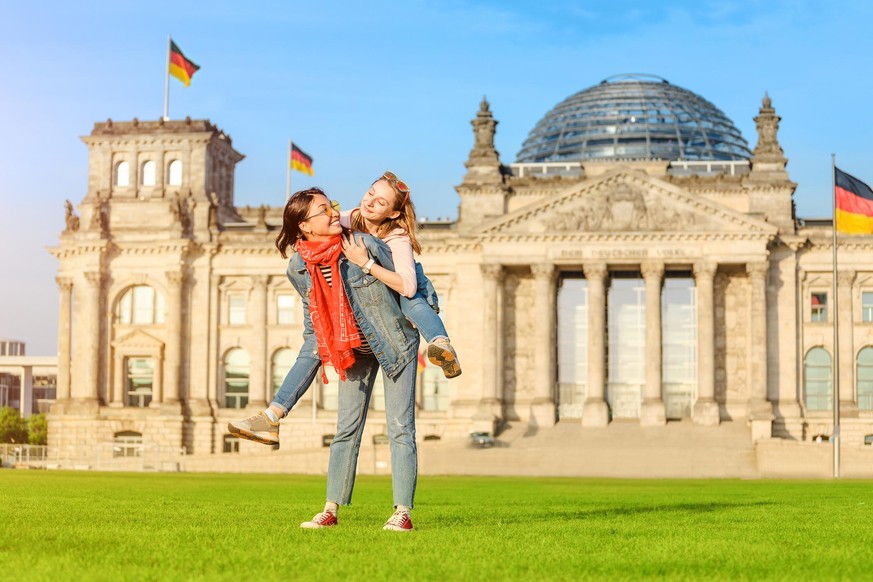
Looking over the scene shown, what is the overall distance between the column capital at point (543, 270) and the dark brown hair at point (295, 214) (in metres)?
64.3

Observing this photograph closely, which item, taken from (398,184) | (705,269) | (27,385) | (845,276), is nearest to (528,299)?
(705,269)

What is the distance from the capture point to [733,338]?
7850 cm

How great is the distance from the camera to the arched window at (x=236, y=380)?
273ft

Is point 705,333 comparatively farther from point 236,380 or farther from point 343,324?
point 343,324

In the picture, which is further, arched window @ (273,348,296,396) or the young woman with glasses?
arched window @ (273,348,296,396)

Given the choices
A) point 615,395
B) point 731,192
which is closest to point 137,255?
point 615,395

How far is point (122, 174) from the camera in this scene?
8588 cm

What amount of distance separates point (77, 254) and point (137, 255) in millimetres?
3816

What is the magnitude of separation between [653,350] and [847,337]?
38.4ft

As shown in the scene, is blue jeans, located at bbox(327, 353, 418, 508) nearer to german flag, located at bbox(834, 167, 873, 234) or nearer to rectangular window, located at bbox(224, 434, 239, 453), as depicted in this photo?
german flag, located at bbox(834, 167, 873, 234)

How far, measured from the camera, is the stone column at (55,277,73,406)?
84188 millimetres

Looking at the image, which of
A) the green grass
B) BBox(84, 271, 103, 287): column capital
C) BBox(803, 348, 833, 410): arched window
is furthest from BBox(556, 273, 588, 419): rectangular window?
the green grass

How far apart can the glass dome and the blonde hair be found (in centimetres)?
7537

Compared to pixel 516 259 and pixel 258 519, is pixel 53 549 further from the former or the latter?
pixel 516 259
